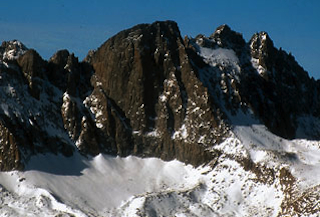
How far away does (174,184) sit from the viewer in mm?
102688

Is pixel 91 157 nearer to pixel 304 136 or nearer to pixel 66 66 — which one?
pixel 66 66

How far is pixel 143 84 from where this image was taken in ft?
379

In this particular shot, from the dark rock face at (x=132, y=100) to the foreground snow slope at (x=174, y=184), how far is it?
2705 mm

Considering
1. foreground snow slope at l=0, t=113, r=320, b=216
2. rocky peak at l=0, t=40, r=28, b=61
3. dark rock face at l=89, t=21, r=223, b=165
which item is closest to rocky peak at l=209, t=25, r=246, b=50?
dark rock face at l=89, t=21, r=223, b=165

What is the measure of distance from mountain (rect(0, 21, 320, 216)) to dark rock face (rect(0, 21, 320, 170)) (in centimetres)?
19

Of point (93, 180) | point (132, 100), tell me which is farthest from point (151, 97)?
point (93, 180)

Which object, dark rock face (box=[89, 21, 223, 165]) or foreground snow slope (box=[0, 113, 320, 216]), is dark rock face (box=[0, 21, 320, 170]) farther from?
foreground snow slope (box=[0, 113, 320, 216])

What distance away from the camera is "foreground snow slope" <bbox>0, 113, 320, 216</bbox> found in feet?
301

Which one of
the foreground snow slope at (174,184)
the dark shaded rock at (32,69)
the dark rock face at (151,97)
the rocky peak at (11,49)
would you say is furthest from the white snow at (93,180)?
the rocky peak at (11,49)

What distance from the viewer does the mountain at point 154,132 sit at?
95.0 metres

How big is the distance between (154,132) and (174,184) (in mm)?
12775

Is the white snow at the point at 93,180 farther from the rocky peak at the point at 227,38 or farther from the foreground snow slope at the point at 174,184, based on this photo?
the rocky peak at the point at 227,38

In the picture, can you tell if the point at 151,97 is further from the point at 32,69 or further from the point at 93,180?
the point at 93,180

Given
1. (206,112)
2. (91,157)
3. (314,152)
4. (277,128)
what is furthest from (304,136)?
(91,157)
